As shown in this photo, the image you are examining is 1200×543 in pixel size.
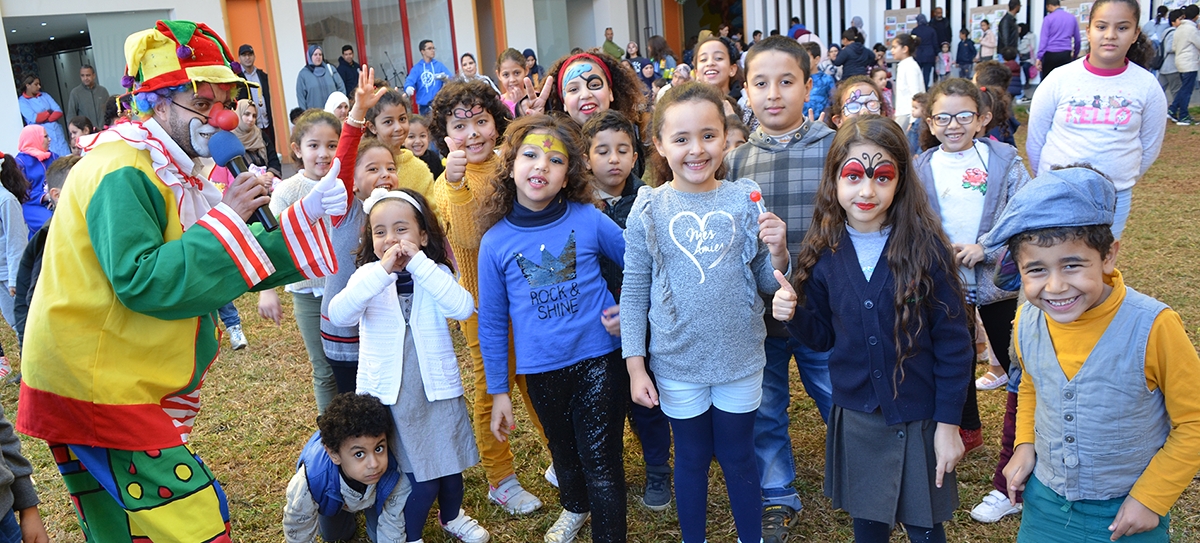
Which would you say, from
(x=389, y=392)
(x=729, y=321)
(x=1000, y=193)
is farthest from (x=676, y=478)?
(x=1000, y=193)

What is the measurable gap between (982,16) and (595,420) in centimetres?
1828

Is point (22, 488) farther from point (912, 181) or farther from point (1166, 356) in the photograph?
point (1166, 356)

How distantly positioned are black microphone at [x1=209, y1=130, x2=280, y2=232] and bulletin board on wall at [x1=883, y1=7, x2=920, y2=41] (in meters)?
19.2

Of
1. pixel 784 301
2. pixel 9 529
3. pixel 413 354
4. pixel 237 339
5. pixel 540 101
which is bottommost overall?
pixel 237 339

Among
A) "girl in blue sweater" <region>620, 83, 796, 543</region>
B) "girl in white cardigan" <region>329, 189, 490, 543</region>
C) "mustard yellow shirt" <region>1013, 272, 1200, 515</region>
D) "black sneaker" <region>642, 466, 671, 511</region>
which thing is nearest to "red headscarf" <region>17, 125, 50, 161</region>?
"girl in white cardigan" <region>329, 189, 490, 543</region>

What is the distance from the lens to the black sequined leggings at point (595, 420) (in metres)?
2.83

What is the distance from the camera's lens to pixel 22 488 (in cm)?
219

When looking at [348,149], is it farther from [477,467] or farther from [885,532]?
[885,532]

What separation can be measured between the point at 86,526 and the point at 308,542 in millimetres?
747

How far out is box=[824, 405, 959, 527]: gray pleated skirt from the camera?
2338 mm

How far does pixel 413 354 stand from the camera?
2.99 metres

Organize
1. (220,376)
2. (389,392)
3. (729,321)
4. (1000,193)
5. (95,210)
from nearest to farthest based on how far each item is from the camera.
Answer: (95,210) < (729,321) < (389,392) < (1000,193) < (220,376)

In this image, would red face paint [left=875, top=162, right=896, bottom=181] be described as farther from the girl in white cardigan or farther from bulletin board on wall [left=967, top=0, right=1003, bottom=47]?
bulletin board on wall [left=967, top=0, right=1003, bottom=47]

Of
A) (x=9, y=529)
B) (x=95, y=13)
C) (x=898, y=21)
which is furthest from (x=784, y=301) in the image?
(x=898, y=21)
